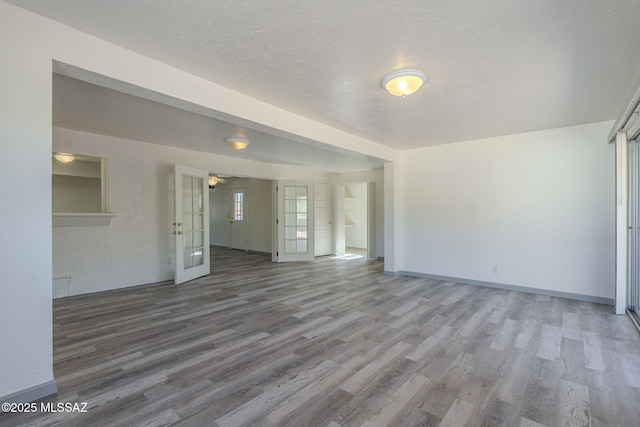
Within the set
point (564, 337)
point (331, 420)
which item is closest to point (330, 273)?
point (564, 337)

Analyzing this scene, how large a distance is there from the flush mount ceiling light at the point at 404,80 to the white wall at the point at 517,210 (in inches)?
112

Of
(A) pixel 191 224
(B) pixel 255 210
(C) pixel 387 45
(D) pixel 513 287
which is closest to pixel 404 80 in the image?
(C) pixel 387 45

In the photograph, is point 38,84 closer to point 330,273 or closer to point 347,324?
point 347,324

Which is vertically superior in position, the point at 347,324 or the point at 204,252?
the point at 204,252

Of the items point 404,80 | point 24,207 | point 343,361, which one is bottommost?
point 343,361

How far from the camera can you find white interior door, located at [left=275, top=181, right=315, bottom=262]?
281 inches

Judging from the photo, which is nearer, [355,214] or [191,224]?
[191,224]

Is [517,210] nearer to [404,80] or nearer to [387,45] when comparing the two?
[404,80]

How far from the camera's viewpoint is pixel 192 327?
3.03 m

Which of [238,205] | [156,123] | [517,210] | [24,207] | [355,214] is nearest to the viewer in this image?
[24,207]

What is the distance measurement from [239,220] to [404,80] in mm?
7687

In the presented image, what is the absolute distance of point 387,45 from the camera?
2.06 meters

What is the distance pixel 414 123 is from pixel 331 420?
11.4 ft

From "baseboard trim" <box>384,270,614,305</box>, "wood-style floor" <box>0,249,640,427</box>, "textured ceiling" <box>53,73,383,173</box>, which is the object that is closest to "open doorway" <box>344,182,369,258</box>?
"textured ceiling" <box>53,73,383,173</box>
